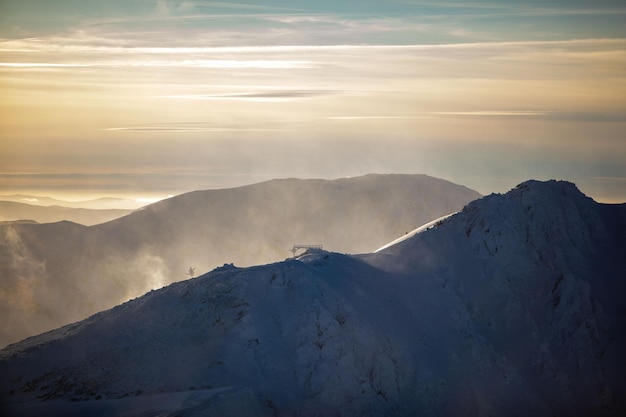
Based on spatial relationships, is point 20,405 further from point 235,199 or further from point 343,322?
point 235,199

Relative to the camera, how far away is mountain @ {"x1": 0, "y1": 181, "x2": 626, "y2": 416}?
49969 millimetres

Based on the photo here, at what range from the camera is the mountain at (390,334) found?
49969 millimetres

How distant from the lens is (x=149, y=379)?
4938 centimetres

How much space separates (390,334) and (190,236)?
78.4 metres

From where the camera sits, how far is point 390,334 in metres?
56.6

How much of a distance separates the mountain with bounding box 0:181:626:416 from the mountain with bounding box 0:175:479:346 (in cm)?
5981

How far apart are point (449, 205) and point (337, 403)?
85.8 m

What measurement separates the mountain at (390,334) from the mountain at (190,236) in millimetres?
59814

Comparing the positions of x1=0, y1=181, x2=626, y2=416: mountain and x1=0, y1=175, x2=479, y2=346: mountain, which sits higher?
x1=0, y1=175, x2=479, y2=346: mountain

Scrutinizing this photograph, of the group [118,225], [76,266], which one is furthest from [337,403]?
[118,225]

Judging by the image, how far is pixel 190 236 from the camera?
13112 centimetres

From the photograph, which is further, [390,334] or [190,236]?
[190,236]

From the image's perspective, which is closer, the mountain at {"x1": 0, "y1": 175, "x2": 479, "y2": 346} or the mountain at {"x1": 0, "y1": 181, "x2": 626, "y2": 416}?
the mountain at {"x1": 0, "y1": 181, "x2": 626, "y2": 416}

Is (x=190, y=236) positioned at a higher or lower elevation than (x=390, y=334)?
higher
